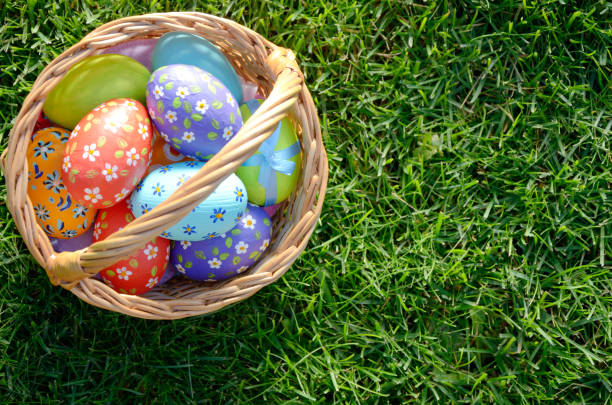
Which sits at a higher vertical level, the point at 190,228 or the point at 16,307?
the point at 190,228

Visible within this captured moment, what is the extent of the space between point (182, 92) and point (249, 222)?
1.00 feet

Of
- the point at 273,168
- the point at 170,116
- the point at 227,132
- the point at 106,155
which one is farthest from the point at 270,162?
the point at 106,155

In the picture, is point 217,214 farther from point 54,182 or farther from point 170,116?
point 54,182

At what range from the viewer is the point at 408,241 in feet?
4.81

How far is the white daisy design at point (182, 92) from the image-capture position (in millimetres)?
1077

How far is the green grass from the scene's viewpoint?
1386mm

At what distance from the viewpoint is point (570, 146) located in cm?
150

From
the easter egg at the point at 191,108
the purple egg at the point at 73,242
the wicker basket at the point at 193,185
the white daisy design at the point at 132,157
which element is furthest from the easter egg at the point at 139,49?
the purple egg at the point at 73,242

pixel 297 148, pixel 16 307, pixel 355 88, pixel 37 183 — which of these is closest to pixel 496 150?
pixel 355 88

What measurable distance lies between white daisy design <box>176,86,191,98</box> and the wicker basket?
0.18m

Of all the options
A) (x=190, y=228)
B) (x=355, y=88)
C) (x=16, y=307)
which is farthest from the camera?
(x=355, y=88)

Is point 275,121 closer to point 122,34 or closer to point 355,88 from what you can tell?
point 122,34

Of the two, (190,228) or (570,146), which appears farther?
(570,146)

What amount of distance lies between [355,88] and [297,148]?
35 centimetres
